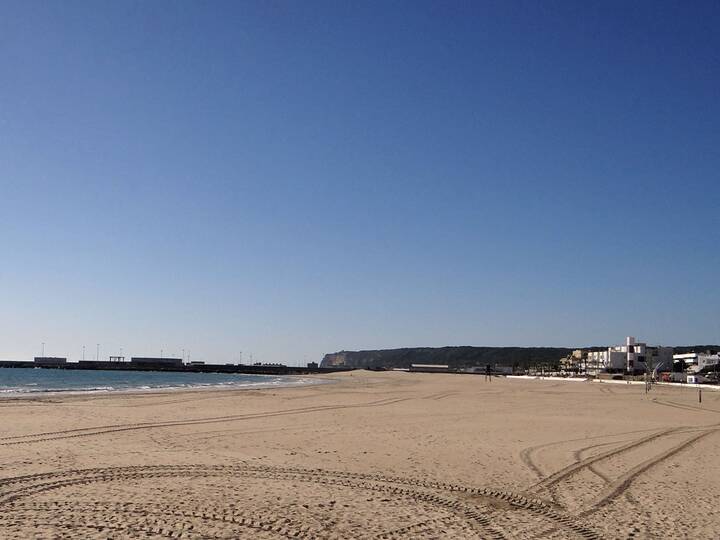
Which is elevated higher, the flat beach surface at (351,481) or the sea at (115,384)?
the flat beach surface at (351,481)

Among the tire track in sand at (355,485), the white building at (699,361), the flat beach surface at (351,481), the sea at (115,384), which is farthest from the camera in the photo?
the white building at (699,361)

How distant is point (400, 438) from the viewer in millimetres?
18734

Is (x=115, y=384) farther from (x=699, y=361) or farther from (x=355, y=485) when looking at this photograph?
(x=699, y=361)

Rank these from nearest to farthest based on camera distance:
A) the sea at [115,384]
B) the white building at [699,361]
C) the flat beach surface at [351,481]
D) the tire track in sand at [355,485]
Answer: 1. the flat beach surface at [351,481]
2. the tire track in sand at [355,485]
3. the sea at [115,384]
4. the white building at [699,361]

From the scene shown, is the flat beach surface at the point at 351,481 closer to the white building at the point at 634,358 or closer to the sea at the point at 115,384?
the sea at the point at 115,384

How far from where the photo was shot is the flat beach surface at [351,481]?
888 centimetres

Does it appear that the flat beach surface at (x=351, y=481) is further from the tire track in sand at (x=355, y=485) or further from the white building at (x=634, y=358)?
the white building at (x=634, y=358)

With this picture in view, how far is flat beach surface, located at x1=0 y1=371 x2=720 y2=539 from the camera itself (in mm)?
8875

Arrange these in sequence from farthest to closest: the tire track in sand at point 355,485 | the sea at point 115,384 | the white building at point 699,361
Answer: the white building at point 699,361
the sea at point 115,384
the tire track in sand at point 355,485

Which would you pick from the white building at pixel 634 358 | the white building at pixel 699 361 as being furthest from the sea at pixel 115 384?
the white building at pixel 699 361

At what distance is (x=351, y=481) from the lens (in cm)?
1202

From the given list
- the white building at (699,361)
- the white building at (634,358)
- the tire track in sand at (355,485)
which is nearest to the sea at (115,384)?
the tire track in sand at (355,485)

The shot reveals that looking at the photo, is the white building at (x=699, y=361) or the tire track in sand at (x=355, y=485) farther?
the white building at (x=699, y=361)

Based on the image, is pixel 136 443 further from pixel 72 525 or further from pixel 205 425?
pixel 72 525
